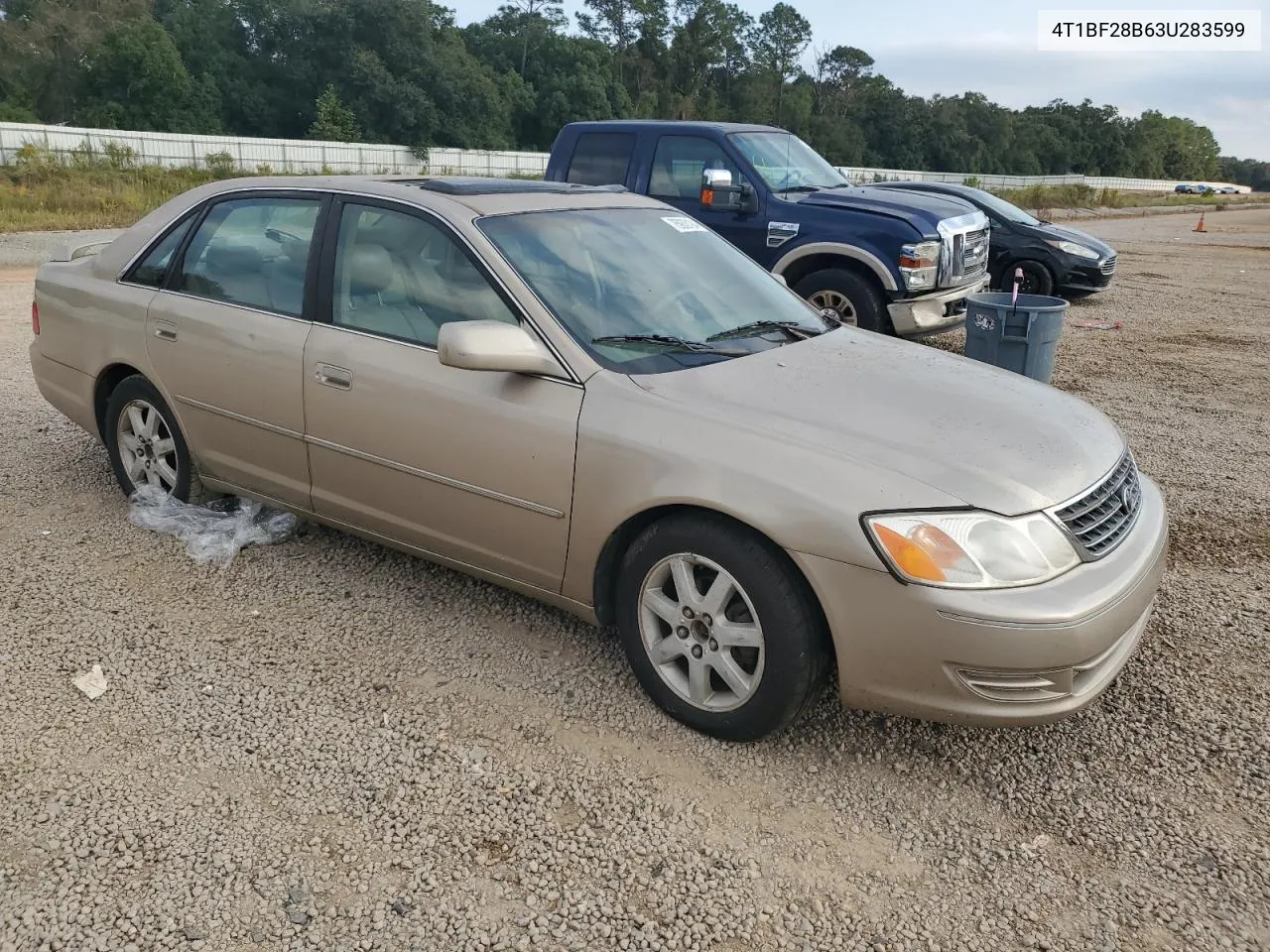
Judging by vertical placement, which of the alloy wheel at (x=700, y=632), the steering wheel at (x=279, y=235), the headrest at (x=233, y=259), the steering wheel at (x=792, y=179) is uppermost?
the steering wheel at (x=792, y=179)

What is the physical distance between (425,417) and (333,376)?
499 millimetres

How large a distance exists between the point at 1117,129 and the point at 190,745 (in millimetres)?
125209

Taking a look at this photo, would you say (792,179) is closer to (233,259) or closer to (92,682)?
(233,259)

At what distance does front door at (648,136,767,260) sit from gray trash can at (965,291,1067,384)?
2.47 meters

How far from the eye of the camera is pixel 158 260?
14.9 ft

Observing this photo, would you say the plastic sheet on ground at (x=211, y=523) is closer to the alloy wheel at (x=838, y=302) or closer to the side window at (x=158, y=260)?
the side window at (x=158, y=260)

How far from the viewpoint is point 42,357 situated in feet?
16.5

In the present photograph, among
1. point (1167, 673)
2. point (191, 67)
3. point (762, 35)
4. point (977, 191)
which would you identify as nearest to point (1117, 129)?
point (762, 35)

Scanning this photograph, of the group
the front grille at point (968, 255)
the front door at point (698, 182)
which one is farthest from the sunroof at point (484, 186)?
the front grille at point (968, 255)

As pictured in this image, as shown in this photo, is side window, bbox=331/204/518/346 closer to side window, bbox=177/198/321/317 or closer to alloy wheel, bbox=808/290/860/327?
side window, bbox=177/198/321/317

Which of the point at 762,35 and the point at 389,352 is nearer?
the point at 389,352

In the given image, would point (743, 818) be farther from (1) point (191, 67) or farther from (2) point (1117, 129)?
(2) point (1117, 129)

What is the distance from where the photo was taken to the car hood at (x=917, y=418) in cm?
283

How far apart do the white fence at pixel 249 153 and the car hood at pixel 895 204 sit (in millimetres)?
20813
